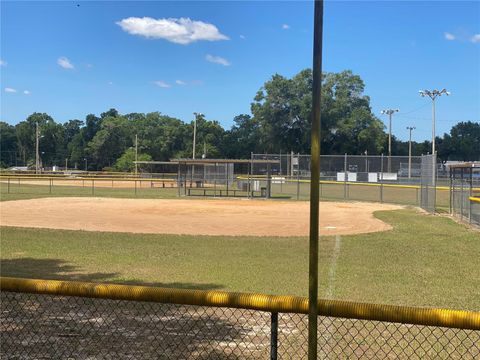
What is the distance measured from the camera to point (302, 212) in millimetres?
22375

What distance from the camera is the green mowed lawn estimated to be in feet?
25.2

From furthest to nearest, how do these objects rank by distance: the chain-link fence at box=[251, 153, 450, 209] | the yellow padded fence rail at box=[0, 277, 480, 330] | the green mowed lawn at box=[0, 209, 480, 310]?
the chain-link fence at box=[251, 153, 450, 209]
the green mowed lawn at box=[0, 209, 480, 310]
the yellow padded fence rail at box=[0, 277, 480, 330]

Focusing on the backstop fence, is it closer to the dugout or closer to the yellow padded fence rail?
the dugout

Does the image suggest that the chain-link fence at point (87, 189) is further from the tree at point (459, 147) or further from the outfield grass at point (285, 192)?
the tree at point (459, 147)

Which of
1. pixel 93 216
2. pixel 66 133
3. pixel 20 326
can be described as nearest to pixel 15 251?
pixel 20 326

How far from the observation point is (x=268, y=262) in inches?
399

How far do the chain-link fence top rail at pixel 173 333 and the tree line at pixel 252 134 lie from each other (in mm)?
83354

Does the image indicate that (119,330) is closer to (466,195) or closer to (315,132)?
(315,132)

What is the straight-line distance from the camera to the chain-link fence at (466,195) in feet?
55.2

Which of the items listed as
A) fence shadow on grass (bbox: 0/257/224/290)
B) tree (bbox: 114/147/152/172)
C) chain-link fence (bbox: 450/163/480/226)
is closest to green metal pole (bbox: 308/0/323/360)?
fence shadow on grass (bbox: 0/257/224/290)

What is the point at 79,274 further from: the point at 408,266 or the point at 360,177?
the point at 360,177

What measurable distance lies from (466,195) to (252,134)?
308 ft

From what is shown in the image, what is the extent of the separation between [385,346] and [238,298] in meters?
2.43

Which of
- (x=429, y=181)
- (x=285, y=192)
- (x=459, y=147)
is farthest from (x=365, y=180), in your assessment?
(x=459, y=147)
